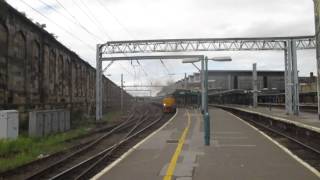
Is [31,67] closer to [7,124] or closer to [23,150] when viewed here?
[7,124]

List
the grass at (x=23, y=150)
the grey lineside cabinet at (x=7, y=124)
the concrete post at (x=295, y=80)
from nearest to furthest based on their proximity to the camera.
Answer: the grass at (x=23, y=150)
the grey lineside cabinet at (x=7, y=124)
the concrete post at (x=295, y=80)

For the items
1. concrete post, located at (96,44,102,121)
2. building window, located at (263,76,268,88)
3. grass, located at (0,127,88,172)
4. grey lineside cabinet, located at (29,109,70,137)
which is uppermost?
building window, located at (263,76,268,88)

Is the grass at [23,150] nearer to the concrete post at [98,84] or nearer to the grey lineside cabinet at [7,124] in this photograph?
the grey lineside cabinet at [7,124]

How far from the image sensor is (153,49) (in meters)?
55.3

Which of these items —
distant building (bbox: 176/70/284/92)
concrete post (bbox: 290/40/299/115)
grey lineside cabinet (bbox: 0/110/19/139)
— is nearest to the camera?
grey lineside cabinet (bbox: 0/110/19/139)

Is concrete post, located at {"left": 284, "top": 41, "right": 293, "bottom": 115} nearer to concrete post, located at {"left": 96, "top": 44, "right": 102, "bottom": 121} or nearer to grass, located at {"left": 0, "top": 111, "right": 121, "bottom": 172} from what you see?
concrete post, located at {"left": 96, "top": 44, "right": 102, "bottom": 121}

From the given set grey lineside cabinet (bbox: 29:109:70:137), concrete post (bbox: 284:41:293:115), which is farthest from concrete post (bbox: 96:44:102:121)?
concrete post (bbox: 284:41:293:115)

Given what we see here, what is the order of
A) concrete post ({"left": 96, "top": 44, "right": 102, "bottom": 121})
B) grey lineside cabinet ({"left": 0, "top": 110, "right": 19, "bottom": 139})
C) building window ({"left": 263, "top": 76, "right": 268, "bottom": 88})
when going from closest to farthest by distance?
grey lineside cabinet ({"left": 0, "top": 110, "right": 19, "bottom": 139})
concrete post ({"left": 96, "top": 44, "right": 102, "bottom": 121})
building window ({"left": 263, "top": 76, "right": 268, "bottom": 88})

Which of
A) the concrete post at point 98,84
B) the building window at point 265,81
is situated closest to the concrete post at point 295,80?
the concrete post at point 98,84

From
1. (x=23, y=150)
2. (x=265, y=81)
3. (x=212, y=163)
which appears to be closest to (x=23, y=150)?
(x=23, y=150)

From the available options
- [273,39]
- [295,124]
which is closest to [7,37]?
[295,124]

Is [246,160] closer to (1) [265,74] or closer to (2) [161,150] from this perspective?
(2) [161,150]

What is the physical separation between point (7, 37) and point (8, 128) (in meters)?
7.51

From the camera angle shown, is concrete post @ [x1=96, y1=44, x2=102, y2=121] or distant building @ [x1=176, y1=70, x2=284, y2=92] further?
distant building @ [x1=176, y1=70, x2=284, y2=92]
